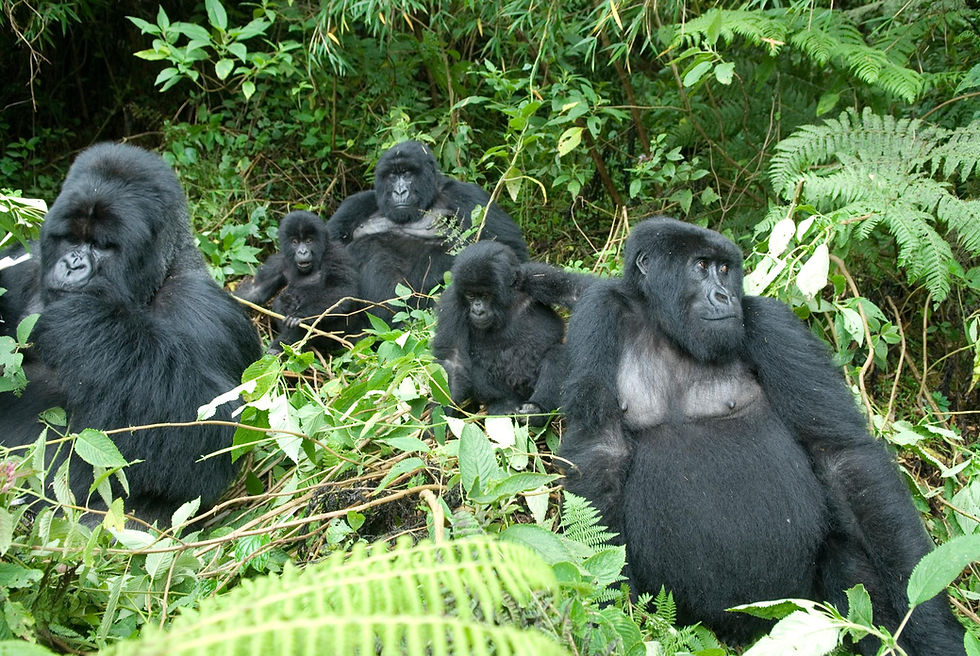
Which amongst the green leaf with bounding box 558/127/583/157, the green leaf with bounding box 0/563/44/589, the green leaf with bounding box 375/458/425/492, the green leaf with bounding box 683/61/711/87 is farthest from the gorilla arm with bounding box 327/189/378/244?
the green leaf with bounding box 0/563/44/589

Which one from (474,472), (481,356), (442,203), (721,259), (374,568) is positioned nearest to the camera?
(374,568)

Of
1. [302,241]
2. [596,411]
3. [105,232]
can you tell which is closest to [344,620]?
[596,411]

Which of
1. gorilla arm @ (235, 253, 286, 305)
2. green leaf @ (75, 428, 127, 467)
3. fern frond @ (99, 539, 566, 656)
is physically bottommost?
gorilla arm @ (235, 253, 286, 305)

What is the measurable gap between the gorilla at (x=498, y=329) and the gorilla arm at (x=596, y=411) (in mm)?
821

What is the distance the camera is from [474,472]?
1902 mm

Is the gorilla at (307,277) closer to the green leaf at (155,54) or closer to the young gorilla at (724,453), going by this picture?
the green leaf at (155,54)

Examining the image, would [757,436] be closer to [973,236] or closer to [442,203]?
[973,236]

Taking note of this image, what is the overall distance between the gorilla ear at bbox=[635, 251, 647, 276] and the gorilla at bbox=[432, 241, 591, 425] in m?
0.83

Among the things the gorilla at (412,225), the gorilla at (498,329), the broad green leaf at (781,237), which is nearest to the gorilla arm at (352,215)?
the gorilla at (412,225)

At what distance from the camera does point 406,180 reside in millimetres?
5281

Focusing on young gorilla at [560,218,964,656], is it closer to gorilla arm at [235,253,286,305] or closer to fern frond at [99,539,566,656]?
fern frond at [99,539,566,656]

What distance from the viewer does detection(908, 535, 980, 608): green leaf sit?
1629 millimetres

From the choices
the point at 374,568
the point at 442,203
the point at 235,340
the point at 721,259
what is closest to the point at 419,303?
the point at 442,203

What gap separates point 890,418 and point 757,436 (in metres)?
1.05
